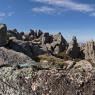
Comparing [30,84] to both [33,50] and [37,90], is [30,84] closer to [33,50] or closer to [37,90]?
[37,90]

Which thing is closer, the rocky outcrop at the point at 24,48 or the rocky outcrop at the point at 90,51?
the rocky outcrop at the point at 24,48

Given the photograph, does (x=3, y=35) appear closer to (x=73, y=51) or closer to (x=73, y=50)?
(x=73, y=51)

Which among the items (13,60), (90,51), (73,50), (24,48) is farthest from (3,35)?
(13,60)

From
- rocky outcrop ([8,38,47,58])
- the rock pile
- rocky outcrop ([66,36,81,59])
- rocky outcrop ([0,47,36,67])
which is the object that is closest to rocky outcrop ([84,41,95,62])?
rocky outcrop ([66,36,81,59])

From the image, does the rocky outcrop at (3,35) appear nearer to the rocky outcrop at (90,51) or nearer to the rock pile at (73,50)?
the rocky outcrop at (90,51)

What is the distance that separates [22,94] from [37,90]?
62 centimetres

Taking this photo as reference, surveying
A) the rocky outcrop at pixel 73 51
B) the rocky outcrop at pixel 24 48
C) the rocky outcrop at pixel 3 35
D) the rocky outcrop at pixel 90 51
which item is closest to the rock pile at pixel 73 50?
the rocky outcrop at pixel 73 51

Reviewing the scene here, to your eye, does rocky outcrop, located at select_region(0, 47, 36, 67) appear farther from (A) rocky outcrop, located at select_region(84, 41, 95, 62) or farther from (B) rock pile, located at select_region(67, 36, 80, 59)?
(B) rock pile, located at select_region(67, 36, 80, 59)

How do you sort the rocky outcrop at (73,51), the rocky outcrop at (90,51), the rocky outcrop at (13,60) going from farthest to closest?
the rocky outcrop at (73,51)
the rocky outcrop at (90,51)
the rocky outcrop at (13,60)

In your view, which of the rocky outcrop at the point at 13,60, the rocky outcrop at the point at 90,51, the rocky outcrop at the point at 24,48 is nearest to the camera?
the rocky outcrop at the point at 13,60

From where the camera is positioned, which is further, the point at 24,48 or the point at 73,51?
the point at 73,51

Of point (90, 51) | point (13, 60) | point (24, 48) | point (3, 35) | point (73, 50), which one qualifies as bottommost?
point (90, 51)

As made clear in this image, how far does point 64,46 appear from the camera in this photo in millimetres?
199250

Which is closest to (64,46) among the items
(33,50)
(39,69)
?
(33,50)
